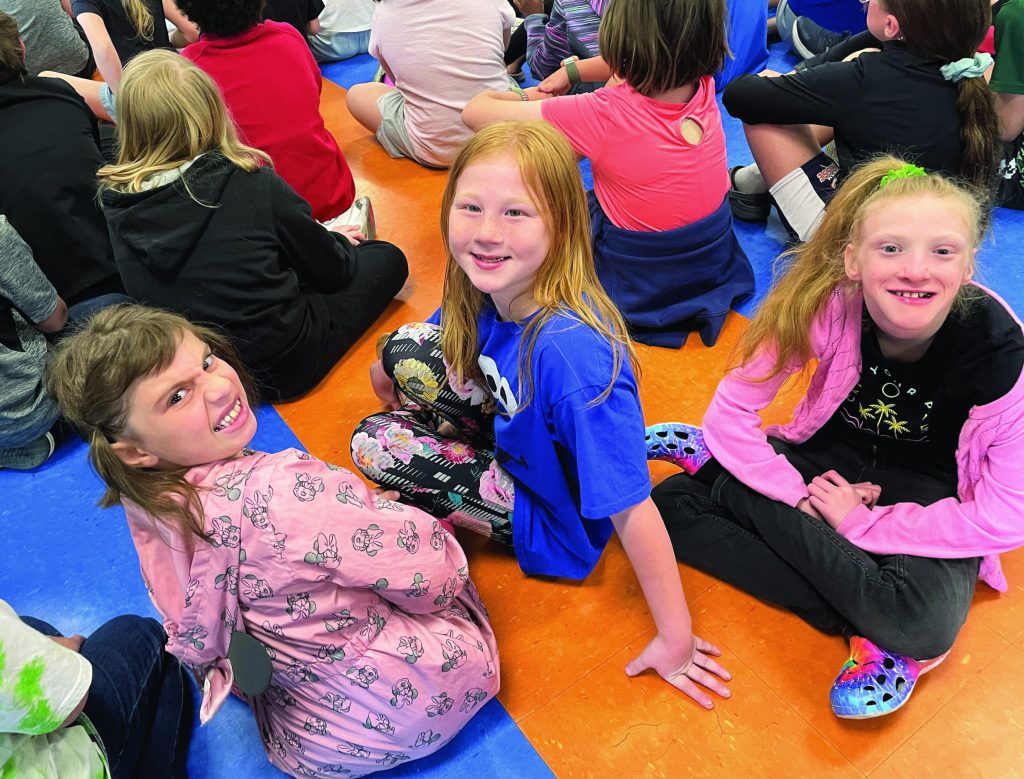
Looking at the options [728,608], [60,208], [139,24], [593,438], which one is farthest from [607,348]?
[139,24]

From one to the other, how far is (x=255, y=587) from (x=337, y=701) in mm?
240

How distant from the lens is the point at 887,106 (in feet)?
6.20

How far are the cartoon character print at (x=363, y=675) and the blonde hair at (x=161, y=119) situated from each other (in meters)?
1.16

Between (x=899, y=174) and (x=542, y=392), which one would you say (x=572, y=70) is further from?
(x=542, y=392)

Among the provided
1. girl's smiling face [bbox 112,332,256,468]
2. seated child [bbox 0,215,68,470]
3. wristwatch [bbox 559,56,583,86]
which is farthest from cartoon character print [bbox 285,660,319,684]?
wristwatch [bbox 559,56,583,86]

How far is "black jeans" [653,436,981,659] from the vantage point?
4.07ft

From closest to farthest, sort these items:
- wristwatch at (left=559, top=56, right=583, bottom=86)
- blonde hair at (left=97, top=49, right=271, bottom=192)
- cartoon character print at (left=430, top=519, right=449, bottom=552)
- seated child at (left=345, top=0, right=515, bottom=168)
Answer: cartoon character print at (left=430, top=519, right=449, bottom=552)
blonde hair at (left=97, top=49, right=271, bottom=192)
seated child at (left=345, top=0, right=515, bottom=168)
wristwatch at (left=559, top=56, right=583, bottom=86)

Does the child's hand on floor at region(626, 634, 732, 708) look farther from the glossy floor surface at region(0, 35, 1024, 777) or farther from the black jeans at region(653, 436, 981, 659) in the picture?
the black jeans at region(653, 436, 981, 659)

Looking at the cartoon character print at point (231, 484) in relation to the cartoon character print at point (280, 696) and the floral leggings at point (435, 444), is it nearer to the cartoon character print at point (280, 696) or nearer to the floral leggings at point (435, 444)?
the cartoon character print at point (280, 696)

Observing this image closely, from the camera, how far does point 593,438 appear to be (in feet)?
3.76

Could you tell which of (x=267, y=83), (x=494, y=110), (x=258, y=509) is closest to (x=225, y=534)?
(x=258, y=509)

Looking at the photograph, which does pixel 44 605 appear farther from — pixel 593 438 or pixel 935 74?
pixel 935 74

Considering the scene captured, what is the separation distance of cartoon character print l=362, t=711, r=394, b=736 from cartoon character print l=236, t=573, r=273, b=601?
0.86 feet

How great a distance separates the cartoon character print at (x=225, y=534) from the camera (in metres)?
1.03
